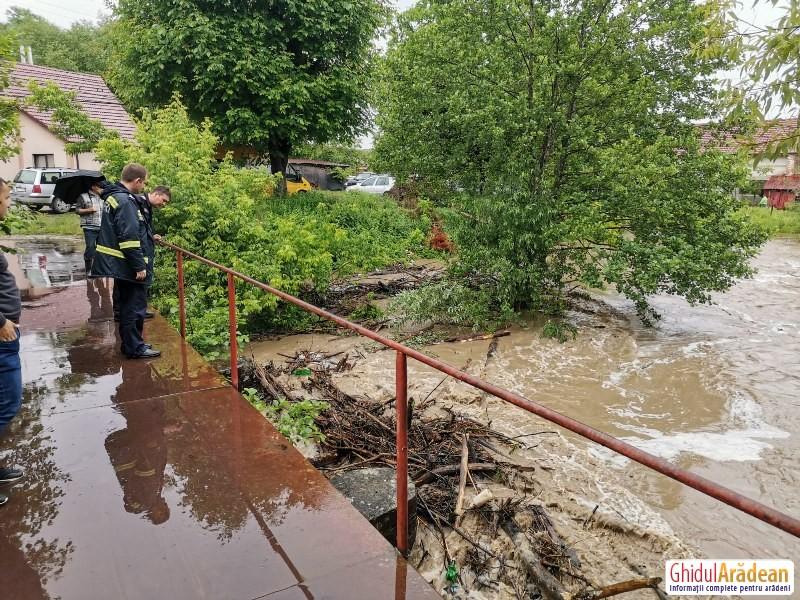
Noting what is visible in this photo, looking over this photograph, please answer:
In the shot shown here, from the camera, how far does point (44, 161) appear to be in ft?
77.0

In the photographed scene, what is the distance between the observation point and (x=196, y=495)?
9.51ft

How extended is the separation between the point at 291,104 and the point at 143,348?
12181mm

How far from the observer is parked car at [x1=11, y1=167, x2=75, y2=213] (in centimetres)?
1994

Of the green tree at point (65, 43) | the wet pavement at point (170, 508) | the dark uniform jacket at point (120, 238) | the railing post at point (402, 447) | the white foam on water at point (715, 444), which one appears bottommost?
Answer: the white foam on water at point (715, 444)

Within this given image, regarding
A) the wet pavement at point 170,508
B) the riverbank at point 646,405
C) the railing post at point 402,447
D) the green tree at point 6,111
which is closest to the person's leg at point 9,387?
the wet pavement at point 170,508

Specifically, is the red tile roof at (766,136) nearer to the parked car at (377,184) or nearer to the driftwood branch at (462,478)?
the driftwood branch at (462,478)

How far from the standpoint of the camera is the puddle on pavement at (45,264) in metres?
8.38

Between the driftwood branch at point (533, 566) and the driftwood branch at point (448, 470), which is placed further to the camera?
the driftwood branch at point (448, 470)

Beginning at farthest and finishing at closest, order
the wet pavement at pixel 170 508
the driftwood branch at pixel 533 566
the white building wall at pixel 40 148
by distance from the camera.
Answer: the white building wall at pixel 40 148
the driftwood branch at pixel 533 566
the wet pavement at pixel 170 508

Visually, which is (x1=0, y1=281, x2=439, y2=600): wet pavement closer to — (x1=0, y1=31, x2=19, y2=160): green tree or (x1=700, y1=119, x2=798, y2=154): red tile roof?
(x1=0, y1=31, x2=19, y2=160): green tree

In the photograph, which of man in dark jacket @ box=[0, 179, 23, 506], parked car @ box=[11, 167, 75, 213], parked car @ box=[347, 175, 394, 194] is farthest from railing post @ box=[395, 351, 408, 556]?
parked car @ box=[347, 175, 394, 194]

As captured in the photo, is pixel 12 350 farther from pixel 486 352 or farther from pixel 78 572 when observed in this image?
pixel 486 352

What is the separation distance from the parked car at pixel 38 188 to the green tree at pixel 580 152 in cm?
1580

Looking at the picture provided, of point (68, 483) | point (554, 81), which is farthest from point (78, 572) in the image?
point (554, 81)
